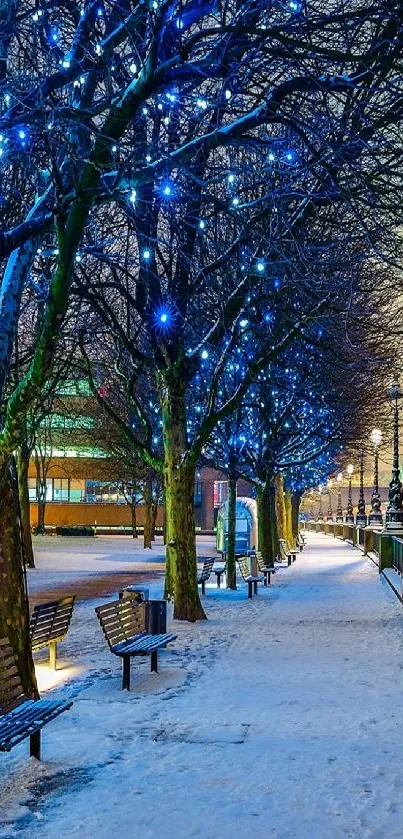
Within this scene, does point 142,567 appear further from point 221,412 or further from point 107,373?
point 221,412

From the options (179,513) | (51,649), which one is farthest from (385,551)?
(51,649)

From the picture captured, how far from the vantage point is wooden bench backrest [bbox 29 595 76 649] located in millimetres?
11320

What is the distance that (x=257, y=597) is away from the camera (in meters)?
22.5

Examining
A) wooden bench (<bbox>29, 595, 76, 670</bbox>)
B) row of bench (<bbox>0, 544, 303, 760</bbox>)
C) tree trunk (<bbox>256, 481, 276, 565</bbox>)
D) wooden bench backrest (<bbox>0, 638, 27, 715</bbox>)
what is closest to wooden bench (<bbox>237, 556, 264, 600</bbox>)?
tree trunk (<bbox>256, 481, 276, 565</bbox>)

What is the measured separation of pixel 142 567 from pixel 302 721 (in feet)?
85.3

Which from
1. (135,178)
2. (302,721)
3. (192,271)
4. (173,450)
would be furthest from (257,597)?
(135,178)

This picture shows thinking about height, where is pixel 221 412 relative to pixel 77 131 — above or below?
below

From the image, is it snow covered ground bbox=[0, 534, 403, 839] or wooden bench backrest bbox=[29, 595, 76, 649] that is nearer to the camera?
snow covered ground bbox=[0, 534, 403, 839]

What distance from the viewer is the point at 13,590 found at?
8.75 m

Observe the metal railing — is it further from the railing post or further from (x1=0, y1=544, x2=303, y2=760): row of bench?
(x1=0, y1=544, x2=303, y2=760): row of bench

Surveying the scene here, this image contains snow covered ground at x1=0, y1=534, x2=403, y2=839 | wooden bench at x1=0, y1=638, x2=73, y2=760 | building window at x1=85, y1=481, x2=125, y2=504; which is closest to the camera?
snow covered ground at x1=0, y1=534, x2=403, y2=839

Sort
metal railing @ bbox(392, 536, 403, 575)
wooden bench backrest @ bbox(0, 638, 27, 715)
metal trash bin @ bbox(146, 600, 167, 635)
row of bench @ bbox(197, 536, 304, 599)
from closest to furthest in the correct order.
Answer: wooden bench backrest @ bbox(0, 638, 27, 715) → metal trash bin @ bbox(146, 600, 167, 635) → row of bench @ bbox(197, 536, 304, 599) → metal railing @ bbox(392, 536, 403, 575)

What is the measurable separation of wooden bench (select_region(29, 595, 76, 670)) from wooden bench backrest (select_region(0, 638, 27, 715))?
3.06m

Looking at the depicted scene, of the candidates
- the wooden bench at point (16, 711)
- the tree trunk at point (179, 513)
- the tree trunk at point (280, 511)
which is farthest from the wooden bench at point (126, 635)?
the tree trunk at point (280, 511)
